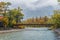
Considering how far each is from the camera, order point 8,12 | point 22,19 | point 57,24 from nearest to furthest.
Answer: point 57,24 → point 8,12 → point 22,19

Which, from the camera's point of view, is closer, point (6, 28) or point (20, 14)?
point (6, 28)

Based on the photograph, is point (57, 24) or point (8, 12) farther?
point (8, 12)

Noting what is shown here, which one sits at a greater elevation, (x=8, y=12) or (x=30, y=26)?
(x=8, y=12)

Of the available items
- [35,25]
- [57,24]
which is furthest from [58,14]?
[35,25]

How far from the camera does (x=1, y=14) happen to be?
134 feet

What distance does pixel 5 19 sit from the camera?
38.0m

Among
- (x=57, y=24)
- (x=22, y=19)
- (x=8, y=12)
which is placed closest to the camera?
(x=57, y=24)

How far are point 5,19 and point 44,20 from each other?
6.96 m

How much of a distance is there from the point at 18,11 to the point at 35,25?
12.9 ft

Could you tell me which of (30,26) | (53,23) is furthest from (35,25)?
(53,23)

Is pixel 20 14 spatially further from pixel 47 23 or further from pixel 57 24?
pixel 57 24

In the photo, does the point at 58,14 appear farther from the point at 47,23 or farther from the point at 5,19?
the point at 5,19

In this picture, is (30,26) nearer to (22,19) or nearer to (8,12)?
(22,19)

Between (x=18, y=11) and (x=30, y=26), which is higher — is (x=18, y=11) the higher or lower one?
the higher one
